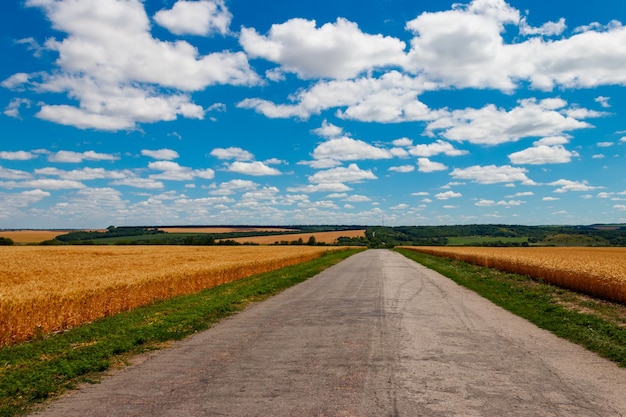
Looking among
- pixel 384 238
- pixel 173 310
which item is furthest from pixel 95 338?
pixel 384 238

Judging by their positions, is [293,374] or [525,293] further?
[525,293]

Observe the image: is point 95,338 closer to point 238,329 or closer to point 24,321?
point 24,321

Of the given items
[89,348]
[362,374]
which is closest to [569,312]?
[362,374]

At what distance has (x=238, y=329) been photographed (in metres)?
11.4

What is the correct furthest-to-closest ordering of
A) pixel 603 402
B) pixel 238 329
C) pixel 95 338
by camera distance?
1. pixel 238 329
2. pixel 95 338
3. pixel 603 402

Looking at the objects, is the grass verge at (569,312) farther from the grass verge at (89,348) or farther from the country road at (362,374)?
the grass verge at (89,348)

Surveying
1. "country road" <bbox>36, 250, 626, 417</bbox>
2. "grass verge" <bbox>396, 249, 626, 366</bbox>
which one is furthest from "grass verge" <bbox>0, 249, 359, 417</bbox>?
"grass verge" <bbox>396, 249, 626, 366</bbox>

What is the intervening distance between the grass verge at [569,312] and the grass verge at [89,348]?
31.0 ft

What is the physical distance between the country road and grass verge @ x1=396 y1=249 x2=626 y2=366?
0.65 meters

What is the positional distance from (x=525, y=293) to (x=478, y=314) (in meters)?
7.97

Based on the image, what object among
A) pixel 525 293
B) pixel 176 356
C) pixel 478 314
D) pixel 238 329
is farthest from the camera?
pixel 525 293

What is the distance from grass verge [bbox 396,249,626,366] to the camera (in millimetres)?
10258

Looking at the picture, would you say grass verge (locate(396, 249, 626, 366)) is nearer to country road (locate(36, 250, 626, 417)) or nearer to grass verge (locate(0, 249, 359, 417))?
country road (locate(36, 250, 626, 417))

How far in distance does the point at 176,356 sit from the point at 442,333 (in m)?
6.25
